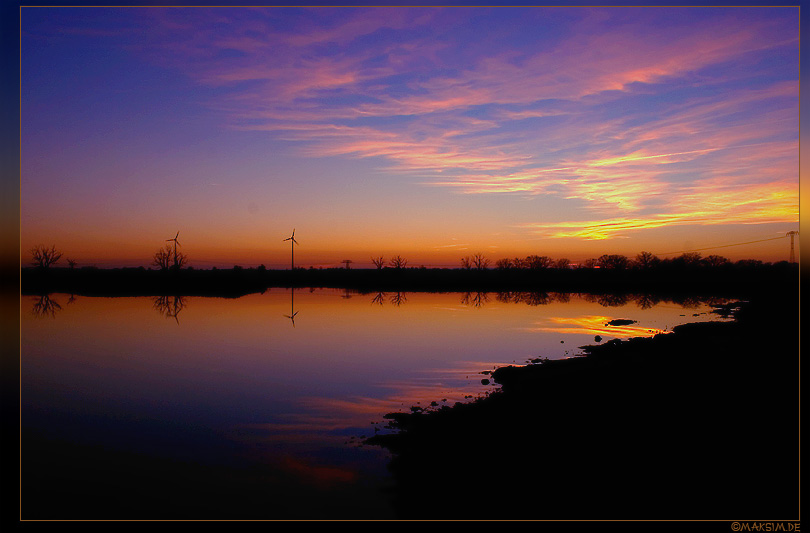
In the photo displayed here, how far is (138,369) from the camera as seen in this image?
2564 centimetres

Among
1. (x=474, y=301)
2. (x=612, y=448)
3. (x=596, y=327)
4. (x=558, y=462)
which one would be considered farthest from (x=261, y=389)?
(x=474, y=301)

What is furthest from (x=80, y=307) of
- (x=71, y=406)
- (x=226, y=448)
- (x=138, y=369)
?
(x=226, y=448)

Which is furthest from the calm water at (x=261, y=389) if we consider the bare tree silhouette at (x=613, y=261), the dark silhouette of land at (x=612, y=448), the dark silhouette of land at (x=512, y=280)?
the bare tree silhouette at (x=613, y=261)

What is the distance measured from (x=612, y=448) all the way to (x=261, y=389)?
1433 cm

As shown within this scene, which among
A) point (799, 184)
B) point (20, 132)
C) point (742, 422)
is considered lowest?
point (742, 422)

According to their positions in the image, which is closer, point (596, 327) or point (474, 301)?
point (596, 327)

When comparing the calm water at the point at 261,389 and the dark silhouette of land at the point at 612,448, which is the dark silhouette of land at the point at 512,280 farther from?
the dark silhouette of land at the point at 612,448

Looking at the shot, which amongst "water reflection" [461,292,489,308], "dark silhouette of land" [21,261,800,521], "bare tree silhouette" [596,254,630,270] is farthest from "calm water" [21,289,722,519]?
"bare tree silhouette" [596,254,630,270]

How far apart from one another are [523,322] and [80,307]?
49.1 m

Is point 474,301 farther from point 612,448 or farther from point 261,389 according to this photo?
point 612,448

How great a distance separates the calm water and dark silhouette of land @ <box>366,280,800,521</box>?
1468 millimetres

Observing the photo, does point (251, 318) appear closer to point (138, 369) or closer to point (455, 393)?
point (138, 369)

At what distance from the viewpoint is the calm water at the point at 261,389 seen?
12.0m

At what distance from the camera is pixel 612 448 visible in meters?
11.0
